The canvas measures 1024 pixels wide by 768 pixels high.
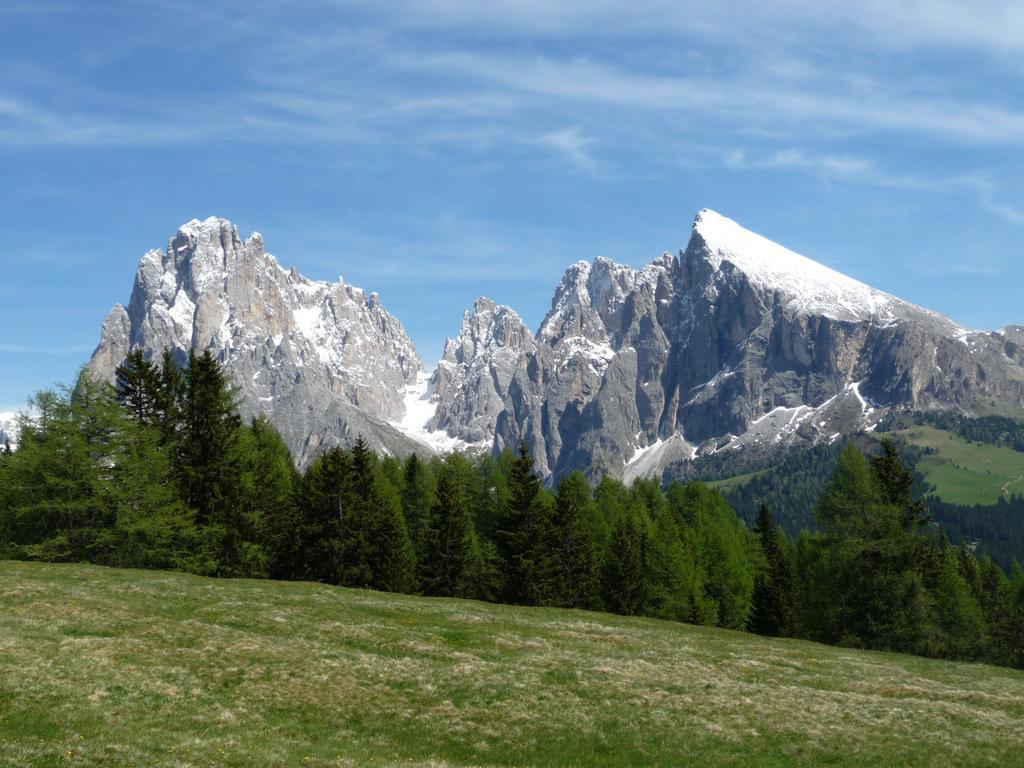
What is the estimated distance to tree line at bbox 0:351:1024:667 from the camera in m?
60.9

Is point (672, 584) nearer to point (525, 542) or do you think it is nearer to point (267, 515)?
point (525, 542)

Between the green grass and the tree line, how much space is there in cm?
1325

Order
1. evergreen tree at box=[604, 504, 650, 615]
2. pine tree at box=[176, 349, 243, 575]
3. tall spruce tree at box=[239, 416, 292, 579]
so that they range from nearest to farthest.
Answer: pine tree at box=[176, 349, 243, 575]
tall spruce tree at box=[239, 416, 292, 579]
evergreen tree at box=[604, 504, 650, 615]

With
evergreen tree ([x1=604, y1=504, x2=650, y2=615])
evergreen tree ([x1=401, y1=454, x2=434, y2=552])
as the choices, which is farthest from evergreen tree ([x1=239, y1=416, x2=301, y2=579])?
evergreen tree ([x1=604, y1=504, x2=650, y2=615])

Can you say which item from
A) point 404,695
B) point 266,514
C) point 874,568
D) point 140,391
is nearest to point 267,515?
point 266,514

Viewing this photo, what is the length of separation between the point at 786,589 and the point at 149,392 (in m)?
72.1

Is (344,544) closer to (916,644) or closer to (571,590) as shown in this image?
(571,590)

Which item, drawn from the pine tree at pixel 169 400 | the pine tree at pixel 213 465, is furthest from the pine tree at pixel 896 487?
the pine tree at pixel 169 400

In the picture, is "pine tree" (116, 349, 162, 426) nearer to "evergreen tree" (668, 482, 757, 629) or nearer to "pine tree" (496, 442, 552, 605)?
"pine tree" (496, 442, 552, 605)

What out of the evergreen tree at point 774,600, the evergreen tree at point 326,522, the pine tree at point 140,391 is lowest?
the evergreen tree at point 774,600

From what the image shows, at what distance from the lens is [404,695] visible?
31359 millimetres

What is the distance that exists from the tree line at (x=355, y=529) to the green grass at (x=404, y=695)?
13.3m

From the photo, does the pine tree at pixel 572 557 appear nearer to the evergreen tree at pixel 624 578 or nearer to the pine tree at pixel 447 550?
the evergreen tree at pixel 624 578

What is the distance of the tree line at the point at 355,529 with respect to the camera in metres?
60.9
